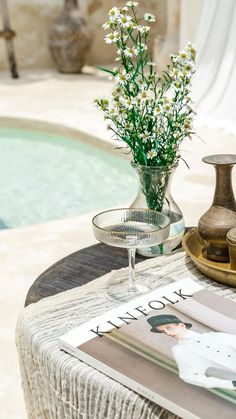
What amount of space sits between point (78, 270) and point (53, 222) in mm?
1203

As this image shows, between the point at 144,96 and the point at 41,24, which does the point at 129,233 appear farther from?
the point at 41,24

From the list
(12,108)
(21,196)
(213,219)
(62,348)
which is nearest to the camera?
(62,348)

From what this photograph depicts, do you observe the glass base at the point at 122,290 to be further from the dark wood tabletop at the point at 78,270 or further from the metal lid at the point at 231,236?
the metal lid at the point at 231,236

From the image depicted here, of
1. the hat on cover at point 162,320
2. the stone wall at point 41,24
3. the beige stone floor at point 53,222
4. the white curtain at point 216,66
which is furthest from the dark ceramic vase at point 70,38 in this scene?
the hat on cover at point 162,320

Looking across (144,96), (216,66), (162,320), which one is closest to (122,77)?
(144,96)

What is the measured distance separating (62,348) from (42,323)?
9 centimetres

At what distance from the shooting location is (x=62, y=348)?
1.01 meters

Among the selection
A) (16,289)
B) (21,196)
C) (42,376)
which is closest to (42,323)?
(42,376)

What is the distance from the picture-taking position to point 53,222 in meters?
2.47

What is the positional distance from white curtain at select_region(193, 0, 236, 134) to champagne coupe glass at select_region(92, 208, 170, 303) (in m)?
2.45

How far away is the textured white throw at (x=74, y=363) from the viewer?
917 mm

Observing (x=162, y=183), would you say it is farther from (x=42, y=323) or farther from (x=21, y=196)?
(x=21, y=196)

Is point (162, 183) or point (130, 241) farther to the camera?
point (162, 183)

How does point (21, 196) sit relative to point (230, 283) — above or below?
below
